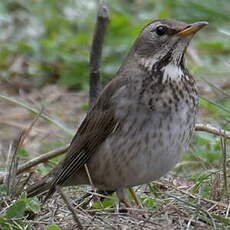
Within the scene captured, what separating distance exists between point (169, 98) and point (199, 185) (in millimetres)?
800

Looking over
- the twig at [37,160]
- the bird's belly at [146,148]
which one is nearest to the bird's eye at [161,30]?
the bird's belly at [146,148]

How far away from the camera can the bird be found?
6215mm

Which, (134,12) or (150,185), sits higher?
(134,12)

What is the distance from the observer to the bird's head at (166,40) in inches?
254

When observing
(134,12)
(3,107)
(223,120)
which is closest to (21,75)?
(3,107)

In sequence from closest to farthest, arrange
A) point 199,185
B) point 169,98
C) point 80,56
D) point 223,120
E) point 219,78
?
point 169,98, point 199,185, point 223,120, point 219,78, point 80,56

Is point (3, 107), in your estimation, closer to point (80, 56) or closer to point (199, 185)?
point (80, 56)

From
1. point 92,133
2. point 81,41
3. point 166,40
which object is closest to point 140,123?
point 92,133

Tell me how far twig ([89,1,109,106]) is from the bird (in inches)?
30.0

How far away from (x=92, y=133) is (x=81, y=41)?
417 centimetres

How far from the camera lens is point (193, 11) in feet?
35.1

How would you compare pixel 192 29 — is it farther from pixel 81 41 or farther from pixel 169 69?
pixel 81 41

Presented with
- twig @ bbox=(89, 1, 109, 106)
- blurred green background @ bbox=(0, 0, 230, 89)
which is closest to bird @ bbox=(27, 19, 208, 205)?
twig @ bbox=(89, 1, 109, 106)

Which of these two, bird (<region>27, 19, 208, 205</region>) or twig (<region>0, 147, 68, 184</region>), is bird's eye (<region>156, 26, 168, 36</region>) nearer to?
bird (<region>27, 19, 208, 205</region>)
